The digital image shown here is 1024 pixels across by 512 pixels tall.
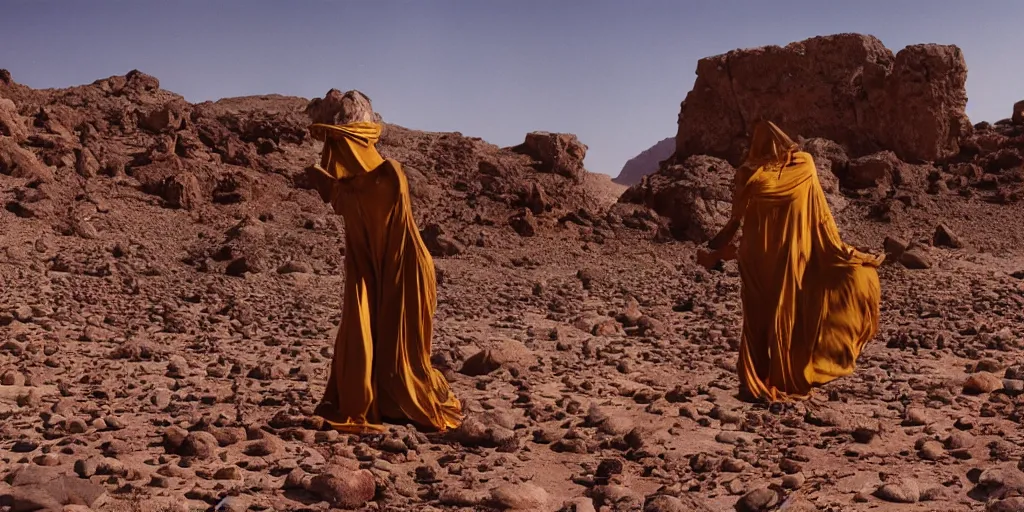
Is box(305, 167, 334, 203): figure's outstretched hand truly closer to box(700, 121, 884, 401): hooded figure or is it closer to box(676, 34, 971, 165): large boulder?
box(700, 121, 884, 401): hooded figure

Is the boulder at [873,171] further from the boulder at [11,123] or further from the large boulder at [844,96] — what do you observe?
the boulder at [11,123]

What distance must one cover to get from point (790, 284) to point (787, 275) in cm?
8

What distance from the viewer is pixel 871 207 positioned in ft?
66.9

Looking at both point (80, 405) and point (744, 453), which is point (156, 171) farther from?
point (744, 453)

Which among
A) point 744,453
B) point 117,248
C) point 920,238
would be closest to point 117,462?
point 744,453

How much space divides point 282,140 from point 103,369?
14.0m

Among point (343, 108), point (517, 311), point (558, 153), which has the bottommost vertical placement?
point (517, 311)

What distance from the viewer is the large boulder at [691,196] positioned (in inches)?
738

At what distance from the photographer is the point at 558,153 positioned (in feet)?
72.5

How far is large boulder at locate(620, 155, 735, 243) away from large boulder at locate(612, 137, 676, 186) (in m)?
59.5

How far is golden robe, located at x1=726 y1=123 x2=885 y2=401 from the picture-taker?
8.02 meters

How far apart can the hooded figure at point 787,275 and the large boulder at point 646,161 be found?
71714 millimetres

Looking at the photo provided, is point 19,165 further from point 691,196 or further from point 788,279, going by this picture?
point 788,279

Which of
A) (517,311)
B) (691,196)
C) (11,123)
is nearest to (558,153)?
(691,196)
